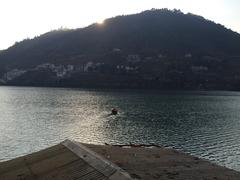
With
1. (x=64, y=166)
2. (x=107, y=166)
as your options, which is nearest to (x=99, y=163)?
(x=107, y=166)

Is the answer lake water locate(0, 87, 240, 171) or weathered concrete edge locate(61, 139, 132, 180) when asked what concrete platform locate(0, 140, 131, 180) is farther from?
lake water locate(0, 87, 240, 171)

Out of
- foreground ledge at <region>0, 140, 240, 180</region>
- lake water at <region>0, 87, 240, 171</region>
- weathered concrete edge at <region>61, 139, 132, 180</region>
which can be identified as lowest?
lake water at <region>0, 87, 240, 171</region>

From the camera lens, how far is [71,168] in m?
31.2

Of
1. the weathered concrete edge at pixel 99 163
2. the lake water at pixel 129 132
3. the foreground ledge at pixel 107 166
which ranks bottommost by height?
the lake water at pixel 129 132

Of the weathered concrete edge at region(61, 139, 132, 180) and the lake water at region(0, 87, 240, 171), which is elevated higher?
the weathered concrete edge at region(61, 139, 132, 180)

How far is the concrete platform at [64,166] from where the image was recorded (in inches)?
1127

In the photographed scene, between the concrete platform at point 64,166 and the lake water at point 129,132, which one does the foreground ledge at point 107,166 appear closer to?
the concrete platform at point 64,166

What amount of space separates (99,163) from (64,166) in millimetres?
3540

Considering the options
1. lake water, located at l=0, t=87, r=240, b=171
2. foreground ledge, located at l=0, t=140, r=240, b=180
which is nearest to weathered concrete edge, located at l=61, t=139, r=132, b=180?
foreground ledge, located at l=0, t=140, r=240, b=180

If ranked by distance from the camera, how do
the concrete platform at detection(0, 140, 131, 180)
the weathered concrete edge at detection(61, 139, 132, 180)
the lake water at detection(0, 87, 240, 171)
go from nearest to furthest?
1. the weathered concrete edge at detection(61, 139, 132, 180)
2. the concrete platform at detection(0, 140, 131, 180)
3. the lake water at detection(0, 87, 240, 171)

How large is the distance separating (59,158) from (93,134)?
2640 inches

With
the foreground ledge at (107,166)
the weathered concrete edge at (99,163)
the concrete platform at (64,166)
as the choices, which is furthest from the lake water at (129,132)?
the weathered concrete edge at (99,163)

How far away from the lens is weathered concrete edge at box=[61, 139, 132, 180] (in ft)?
89.1

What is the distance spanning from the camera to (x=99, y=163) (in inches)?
1179
